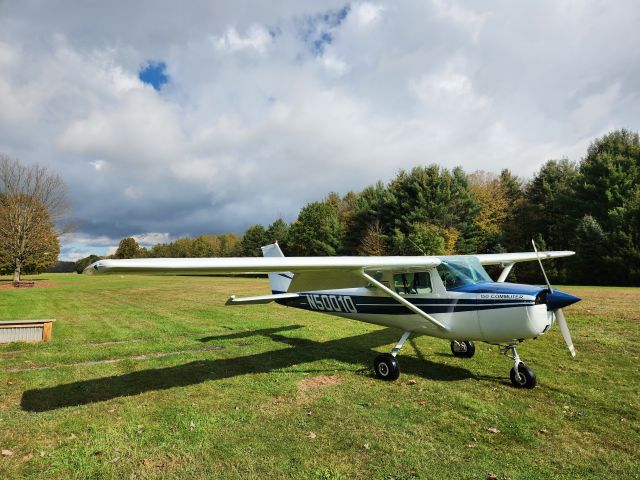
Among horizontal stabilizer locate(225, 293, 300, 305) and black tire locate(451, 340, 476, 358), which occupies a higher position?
horizontal stabilizer locate(225, 293, 300, 305)

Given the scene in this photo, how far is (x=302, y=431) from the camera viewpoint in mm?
4730

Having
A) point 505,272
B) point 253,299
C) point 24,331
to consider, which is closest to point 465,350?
point 505,272

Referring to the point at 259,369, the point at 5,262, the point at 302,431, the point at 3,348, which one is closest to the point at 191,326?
the point at 3,348

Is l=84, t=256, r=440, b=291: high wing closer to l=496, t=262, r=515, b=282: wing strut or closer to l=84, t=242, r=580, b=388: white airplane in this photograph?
l=84, t=242, r=580, b=388: white airplane

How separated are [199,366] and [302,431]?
3865mm

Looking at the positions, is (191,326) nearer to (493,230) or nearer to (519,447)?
(519,447)

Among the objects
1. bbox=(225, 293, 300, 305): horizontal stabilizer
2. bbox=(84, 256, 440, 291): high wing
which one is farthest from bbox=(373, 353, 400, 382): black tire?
bbox=(225, 293, 300, 305): horizontal stabilizer

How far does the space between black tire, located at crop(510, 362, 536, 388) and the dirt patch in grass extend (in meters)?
3.04

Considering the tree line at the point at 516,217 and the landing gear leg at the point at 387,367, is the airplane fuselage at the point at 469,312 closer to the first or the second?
the landing gear leg at the point at 387,367

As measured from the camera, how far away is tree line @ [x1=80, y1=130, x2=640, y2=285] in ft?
102

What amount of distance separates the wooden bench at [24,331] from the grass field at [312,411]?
0.75 metres

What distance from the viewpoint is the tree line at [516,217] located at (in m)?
31.0

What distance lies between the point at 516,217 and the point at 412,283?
3965 centimetres

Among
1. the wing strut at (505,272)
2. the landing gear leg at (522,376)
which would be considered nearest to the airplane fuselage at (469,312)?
the landing gear leg at (522,376)
